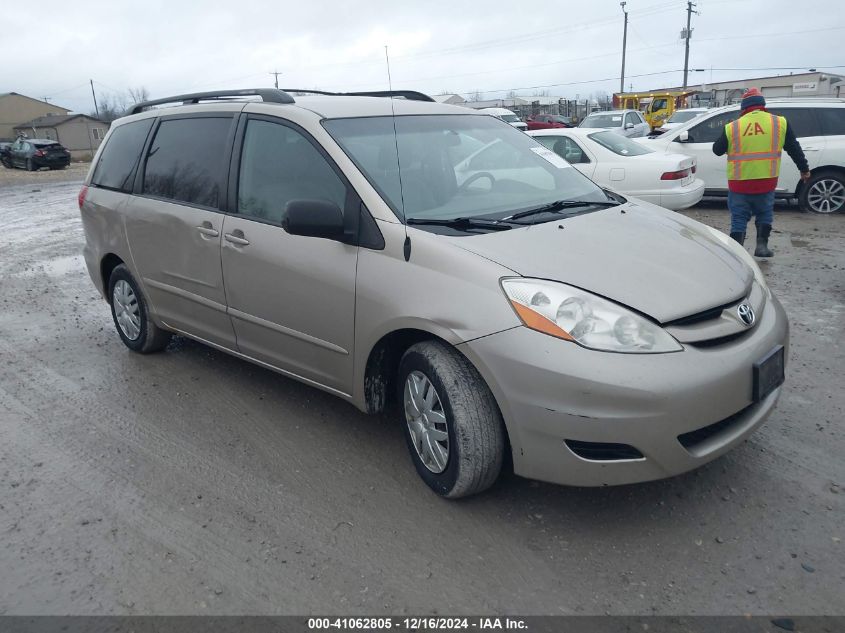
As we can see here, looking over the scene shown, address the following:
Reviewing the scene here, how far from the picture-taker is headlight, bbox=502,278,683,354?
2.65 m

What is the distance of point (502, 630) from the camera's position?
2.40 metres

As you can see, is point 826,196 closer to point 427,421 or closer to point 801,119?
point 801,119

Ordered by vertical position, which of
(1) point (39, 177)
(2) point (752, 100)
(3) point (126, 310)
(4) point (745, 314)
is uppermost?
(2) point (752, 100)

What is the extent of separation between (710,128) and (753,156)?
4.44 metres

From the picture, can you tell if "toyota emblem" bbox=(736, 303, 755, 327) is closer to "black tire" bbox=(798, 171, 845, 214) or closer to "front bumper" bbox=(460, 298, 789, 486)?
"front bumper" bbox=(460, 298, 789, 486)

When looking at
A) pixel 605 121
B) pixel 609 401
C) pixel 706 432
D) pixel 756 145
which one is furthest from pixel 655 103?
pixel 609 401

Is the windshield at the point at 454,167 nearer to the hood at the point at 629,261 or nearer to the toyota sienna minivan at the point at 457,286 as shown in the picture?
the toyota sienna minivan at the point at 457,286

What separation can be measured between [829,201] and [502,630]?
10.3m

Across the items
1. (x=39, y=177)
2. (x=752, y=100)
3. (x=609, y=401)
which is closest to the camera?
(x=609, y=401)

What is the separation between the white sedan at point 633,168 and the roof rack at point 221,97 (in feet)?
18.5

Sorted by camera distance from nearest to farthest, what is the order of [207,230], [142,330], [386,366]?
[386,366] < [207,230] < [142,330]

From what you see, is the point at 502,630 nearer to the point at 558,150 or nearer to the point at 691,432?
the point at 691,432

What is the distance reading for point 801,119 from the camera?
10508 mm

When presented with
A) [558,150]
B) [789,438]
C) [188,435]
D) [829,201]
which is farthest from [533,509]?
[829,201]
